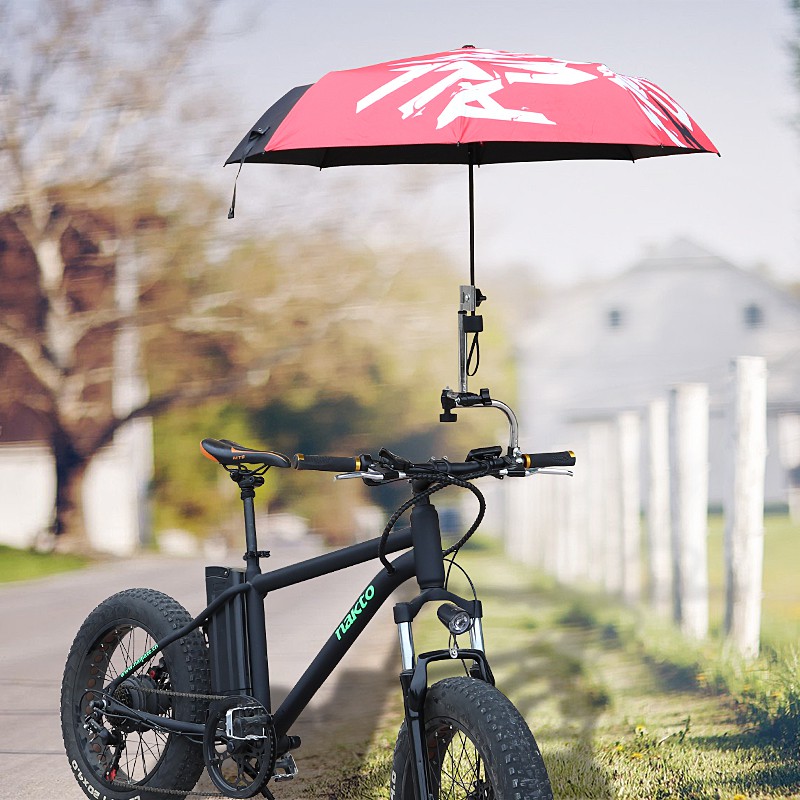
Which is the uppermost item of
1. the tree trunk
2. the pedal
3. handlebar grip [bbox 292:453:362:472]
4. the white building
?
the white building

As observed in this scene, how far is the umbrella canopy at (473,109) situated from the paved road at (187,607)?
202 centimetres

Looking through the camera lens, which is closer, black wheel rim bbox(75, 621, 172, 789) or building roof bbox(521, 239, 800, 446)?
black wheel rim bbox(75, 621, 172, 789)

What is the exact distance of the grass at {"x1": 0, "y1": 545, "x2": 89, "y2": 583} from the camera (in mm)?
5211

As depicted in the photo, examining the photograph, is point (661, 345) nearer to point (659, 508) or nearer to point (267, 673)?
point (659, 508)

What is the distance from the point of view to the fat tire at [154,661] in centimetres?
320

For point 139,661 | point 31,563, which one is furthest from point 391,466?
point 31,563

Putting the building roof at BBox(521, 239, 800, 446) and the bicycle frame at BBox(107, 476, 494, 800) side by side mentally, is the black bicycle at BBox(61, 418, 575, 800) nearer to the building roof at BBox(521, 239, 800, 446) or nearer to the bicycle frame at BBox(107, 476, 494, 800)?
the bicycle frame at BBox(107, 476, 494, 800)

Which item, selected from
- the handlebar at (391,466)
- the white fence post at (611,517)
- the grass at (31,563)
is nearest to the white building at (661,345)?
the white fence post at (611,517)

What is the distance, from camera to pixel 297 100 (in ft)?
9.84

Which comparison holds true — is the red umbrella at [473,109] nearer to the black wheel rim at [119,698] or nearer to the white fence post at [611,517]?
the black wheel rim at [119,698]

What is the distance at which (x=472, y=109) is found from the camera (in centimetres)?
274

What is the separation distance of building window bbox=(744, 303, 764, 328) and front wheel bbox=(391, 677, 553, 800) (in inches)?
110

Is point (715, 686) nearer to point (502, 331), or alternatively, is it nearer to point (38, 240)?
point (502, 331)

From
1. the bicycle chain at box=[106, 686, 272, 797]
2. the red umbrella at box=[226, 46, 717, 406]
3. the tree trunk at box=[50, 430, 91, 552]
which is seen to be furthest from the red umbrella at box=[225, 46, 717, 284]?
the tree trunk at box=[50, 430, 91, 552]
